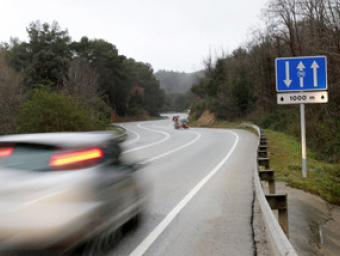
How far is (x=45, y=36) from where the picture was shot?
68312 millimetres

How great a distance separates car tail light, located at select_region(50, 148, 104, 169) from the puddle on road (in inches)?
133

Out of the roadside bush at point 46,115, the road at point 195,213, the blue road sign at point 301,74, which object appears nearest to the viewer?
the road at point 195,213

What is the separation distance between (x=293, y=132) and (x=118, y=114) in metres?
59.2

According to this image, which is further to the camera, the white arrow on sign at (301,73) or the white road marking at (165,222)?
the white arrow on sign at (301,73)

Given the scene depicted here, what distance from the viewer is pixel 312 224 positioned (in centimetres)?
888

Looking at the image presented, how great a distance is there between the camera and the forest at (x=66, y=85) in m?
26.4

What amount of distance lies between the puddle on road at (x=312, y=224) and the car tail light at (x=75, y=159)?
3379 mm

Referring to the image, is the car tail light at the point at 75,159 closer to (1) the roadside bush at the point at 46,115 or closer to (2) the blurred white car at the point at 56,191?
(2) the blurred white car at the point at 56,191

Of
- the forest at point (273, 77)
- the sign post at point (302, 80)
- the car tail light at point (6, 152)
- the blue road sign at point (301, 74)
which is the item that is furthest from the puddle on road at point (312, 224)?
the forest at point (273, 77)

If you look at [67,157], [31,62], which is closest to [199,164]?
[67,157]

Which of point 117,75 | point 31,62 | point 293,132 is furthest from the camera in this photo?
point 117,75

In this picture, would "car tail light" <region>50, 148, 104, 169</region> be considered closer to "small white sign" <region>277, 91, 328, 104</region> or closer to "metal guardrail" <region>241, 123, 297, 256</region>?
"metal guardrail" <region>241, 123, 297, 256</region>

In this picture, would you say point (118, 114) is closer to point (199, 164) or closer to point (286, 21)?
point (286, 21)

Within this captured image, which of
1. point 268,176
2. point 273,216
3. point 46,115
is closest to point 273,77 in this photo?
point 46,115
